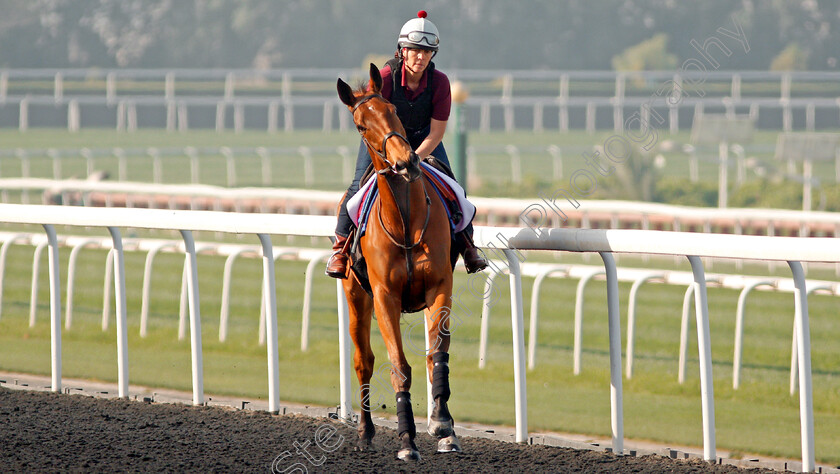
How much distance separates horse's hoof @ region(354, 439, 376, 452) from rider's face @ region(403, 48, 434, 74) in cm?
138

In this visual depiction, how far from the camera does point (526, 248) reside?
510 cm

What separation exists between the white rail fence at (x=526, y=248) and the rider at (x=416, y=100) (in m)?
0.36

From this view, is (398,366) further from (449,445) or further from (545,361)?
(545,361)

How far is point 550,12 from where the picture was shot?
41406 mm

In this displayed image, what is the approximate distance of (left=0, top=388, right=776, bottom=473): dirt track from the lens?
4.57 metres

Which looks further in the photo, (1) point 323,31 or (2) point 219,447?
(1) point 323,31

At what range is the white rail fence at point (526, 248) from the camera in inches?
176

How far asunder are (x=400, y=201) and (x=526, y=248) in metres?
0.74

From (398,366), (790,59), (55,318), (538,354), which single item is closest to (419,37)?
(398,366)

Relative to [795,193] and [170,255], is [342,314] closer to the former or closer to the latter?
[170,255]

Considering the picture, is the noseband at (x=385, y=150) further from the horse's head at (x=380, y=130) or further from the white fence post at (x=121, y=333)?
the white fence post at (x=121, y=333)

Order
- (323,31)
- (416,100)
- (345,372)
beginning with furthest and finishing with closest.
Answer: (323,31) < (345,372) < (416,100)

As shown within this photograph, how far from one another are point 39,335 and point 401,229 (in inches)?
184

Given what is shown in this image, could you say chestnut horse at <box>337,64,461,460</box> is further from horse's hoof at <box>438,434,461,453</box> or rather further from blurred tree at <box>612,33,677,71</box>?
blurred tree at <box>612,33,677,71</box>
